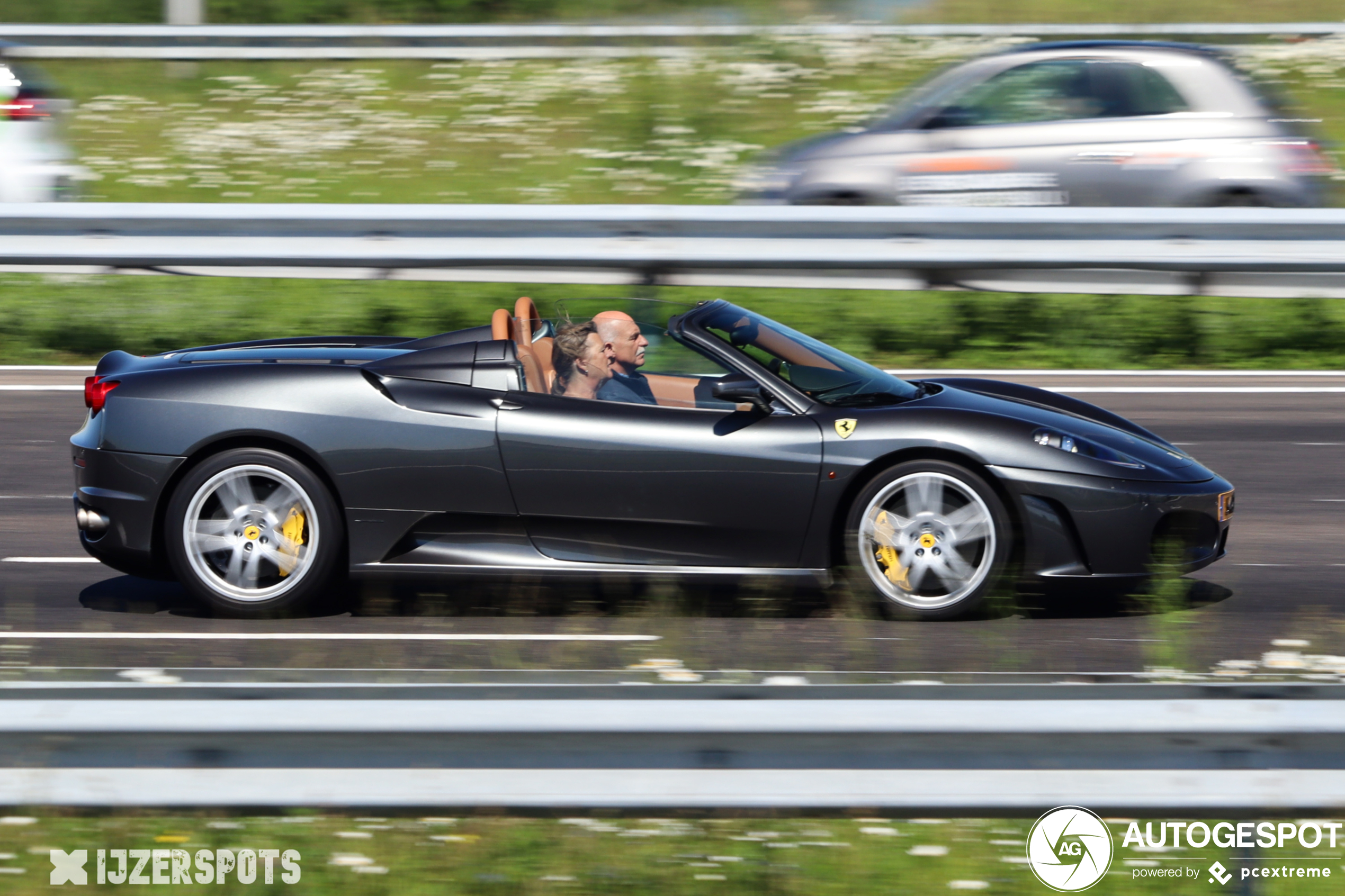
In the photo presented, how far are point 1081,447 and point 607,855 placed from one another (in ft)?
9.31

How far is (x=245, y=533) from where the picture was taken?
5832 mm

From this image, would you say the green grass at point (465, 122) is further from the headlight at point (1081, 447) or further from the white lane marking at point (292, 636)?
the white lane marking at point (292, 636)

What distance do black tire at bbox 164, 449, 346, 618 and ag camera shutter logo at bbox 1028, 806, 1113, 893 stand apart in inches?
128

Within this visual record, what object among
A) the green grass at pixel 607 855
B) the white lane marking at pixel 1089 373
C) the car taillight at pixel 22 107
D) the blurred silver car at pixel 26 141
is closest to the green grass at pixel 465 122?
the blurred silver car at pixel 26 141

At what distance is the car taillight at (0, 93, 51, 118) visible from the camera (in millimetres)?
11055

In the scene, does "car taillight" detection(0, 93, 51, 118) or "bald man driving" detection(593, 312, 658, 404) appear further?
"car taillight" detection(0, 93, 51, 118)

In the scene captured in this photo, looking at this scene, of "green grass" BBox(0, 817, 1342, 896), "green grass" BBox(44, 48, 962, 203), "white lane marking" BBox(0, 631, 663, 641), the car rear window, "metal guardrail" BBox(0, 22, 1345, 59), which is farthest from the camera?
"metal guardrail" BBox(0, 22, 1345, 59)

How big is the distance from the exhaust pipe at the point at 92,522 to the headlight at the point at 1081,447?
3344mm

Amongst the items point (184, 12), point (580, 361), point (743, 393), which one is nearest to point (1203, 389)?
point (743, 393)

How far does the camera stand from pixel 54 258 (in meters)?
10.0

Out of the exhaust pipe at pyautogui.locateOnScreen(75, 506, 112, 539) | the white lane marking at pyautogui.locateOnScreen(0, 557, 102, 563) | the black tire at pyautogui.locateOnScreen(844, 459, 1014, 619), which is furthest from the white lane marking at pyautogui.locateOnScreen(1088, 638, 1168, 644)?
the white lane marking at pyautogui.locateOnScreen(0, 557, 102, 563)

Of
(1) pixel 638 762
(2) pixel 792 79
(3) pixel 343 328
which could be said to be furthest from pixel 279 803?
(2) pixel 792 79

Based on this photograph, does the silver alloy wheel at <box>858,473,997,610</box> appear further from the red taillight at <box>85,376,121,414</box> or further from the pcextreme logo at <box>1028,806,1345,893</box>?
the red taillight at <box>85,376,121,414</box>

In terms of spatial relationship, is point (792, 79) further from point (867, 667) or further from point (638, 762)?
point (638, 762)
